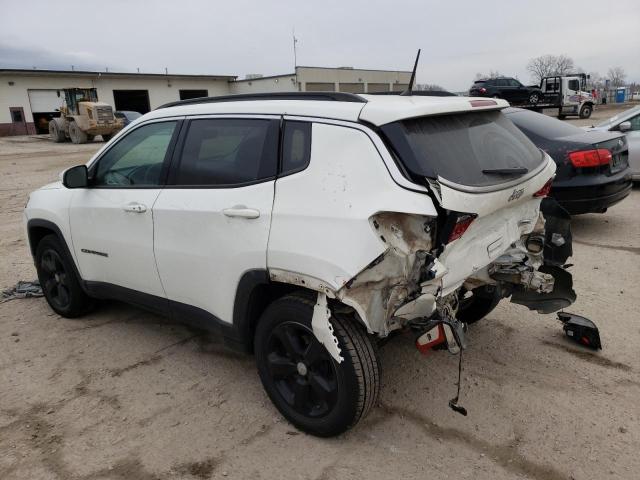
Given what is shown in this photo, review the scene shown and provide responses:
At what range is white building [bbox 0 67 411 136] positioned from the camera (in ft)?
124

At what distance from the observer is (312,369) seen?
9.37 ft

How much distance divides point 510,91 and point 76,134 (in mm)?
25558

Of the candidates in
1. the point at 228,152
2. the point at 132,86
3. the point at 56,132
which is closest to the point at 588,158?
the point at 228,152

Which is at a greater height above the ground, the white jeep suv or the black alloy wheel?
the white jeep suv

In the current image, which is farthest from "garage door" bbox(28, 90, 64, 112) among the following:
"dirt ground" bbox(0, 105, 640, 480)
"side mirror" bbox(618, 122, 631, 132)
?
"side mirror" bbox(618, 122, 631, 132)

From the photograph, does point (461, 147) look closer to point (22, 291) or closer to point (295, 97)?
point (295, 97)

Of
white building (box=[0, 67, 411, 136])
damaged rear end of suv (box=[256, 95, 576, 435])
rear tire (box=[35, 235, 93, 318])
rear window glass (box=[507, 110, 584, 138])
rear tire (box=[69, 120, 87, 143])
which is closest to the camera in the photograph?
damaged rear end of suv (box=[256, 95, 576, 435])

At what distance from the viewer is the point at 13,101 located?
37.8m

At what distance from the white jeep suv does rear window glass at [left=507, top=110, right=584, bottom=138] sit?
3.17m

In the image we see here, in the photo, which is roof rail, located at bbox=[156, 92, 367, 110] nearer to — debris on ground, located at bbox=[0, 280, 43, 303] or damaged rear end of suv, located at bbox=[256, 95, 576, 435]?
damaged rear end of suv, located at bbox=[256, 95, 576, 435]

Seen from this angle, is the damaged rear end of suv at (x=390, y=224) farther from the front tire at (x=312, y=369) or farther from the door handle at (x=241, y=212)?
the door handle at (x=241, y=212)

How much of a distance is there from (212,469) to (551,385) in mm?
2202

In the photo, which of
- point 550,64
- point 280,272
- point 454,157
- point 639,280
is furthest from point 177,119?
point 550,64

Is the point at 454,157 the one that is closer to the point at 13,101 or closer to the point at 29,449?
the point at 29,449
